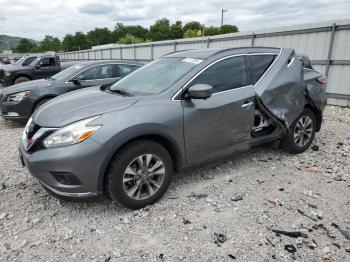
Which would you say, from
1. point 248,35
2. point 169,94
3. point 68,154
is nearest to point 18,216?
point 68,154

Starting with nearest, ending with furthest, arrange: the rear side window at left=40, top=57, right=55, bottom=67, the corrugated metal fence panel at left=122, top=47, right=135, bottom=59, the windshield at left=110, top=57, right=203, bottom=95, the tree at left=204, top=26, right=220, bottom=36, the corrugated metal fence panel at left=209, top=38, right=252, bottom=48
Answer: the windshield at left=110, top=57, right=203, bottom=95 < the corrugated metal fence panel at left=209, top=38, right=252, bottom=48 < the rear side window at left=40, top=57, right=55, bottom=67 < the corrugated metal fence panel at left=122, top=47, right=135, bottom=59 < the tree at left=204, top=26, right=220, bottom=36

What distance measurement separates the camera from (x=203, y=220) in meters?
3.07

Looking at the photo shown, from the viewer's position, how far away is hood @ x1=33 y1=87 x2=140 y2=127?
2949 millimetres

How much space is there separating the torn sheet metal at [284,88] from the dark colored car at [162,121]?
0.01m

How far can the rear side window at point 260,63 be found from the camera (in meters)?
4.04

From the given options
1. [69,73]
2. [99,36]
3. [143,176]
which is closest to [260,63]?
[143,176]

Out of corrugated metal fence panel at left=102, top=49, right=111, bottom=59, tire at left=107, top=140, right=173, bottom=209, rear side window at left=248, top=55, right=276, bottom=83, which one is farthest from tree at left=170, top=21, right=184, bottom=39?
tire at left=107, top=140, right=173, bottom=209

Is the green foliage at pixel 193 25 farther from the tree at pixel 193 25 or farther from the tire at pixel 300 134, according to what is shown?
the tire at pixel 300 134

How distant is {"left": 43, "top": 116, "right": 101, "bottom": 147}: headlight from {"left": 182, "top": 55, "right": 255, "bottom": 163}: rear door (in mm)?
1055

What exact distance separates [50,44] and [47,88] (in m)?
135

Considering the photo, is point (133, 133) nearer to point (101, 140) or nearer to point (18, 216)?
point (101, 140)

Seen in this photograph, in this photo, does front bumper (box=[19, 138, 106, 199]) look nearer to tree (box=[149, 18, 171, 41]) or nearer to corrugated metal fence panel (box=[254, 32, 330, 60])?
corrugated metal fence panel (box=[254, 32, 330, 60])

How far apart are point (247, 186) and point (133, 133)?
173cm

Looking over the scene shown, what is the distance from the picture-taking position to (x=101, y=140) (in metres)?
2.77
